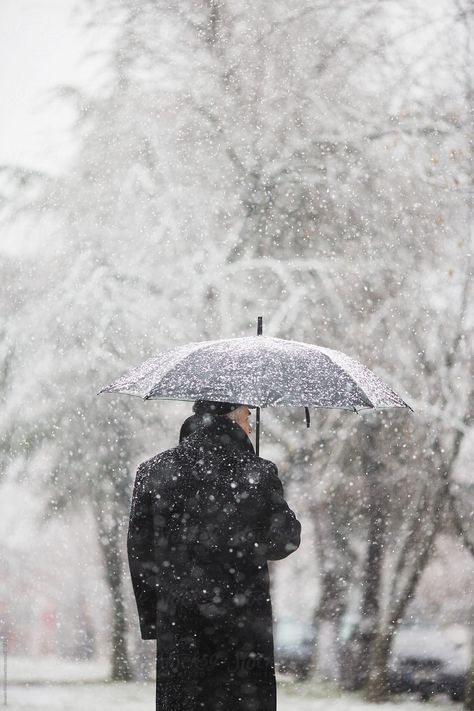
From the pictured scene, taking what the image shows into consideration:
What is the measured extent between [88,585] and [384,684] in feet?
5.57

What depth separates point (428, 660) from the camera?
4.64 meters

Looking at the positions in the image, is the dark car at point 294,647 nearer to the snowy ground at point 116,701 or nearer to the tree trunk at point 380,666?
the snowy ground at point 116,701

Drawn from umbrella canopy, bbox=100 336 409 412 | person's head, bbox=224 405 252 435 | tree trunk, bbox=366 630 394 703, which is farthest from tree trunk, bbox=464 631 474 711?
person's head, bbox=224 405 252 435

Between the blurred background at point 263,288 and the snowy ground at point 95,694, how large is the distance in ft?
0.10

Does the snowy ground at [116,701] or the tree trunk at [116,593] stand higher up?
the tree trunk at [116,593]

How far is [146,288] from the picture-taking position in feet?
15.6

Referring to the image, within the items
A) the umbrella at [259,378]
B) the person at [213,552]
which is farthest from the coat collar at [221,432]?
the umbrella at [259,378]

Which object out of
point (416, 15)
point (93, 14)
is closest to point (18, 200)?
point (93, 14)

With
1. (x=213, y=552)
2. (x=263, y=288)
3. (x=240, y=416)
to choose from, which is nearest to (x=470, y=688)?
(x=263, y=288)

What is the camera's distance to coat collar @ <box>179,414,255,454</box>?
2627mm

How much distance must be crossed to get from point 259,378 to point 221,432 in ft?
0.69

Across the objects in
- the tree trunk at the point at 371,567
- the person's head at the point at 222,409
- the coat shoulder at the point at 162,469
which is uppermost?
the person's head at the point at 222,409

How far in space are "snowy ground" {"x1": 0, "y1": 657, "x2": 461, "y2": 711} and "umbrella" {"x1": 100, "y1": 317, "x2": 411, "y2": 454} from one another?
238 cm

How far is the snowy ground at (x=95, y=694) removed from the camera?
4.56 meters
